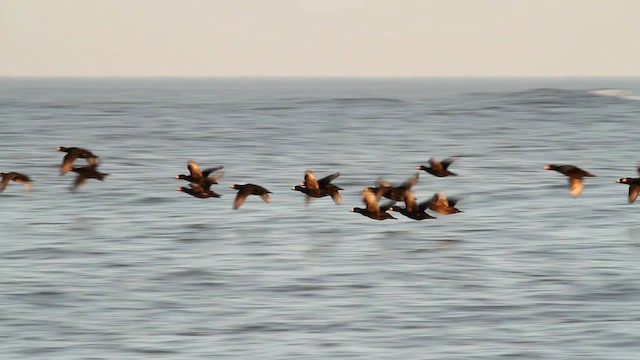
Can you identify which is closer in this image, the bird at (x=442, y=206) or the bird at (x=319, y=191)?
the bird at (x=319, y=191)

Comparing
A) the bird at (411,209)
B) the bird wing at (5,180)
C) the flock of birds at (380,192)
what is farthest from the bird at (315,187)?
the bird wing at (5,180)

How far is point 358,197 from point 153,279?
52.4ft

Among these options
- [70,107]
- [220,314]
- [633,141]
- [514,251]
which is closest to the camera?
[220,314]

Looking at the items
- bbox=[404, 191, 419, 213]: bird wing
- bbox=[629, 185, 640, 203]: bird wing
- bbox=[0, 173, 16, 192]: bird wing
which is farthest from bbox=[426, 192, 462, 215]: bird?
bbox=[0, 173, 16, 192]: bird wing

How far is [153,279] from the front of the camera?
86.6 feet

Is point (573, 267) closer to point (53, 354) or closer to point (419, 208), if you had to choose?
point (419, 208)

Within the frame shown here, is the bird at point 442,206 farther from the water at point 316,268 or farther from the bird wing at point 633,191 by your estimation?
the bird wing at point 633,191

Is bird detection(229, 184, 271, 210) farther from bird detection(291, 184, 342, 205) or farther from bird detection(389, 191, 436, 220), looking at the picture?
bird detection(389, 191, 436, 220)

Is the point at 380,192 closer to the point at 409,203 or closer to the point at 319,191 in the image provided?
the point at 409,203

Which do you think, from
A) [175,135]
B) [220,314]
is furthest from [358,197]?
[175,135]

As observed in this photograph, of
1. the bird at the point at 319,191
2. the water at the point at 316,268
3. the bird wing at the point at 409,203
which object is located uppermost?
the bird at the point at 319,191

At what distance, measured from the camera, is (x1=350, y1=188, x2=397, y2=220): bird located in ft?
101

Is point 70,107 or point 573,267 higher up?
point 573,267

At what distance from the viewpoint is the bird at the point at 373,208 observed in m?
30.7
